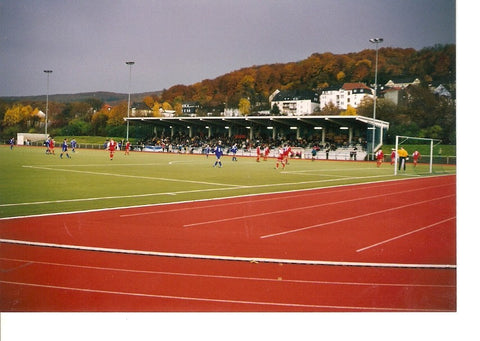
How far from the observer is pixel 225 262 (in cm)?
579

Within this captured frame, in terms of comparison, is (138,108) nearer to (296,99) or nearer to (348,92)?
(348,92)

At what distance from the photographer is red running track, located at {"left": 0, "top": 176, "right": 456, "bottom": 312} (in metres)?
4.98

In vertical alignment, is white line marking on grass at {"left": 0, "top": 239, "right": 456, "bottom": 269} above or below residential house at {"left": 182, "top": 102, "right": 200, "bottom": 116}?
below

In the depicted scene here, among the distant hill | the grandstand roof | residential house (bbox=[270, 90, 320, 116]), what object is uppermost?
residential house (bbox=[270, 90, 320, 116])

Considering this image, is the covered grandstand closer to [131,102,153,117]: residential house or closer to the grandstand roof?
the grandstand roof

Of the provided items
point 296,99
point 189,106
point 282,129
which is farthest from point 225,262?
point 282,129

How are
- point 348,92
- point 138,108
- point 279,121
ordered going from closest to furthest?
1. point 138,108
2. point 348,92
3. point 279,121

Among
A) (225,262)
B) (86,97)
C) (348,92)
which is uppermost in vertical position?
(348,92)

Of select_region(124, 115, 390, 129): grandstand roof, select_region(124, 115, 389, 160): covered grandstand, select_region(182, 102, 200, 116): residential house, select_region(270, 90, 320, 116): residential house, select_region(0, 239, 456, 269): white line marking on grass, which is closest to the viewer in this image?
select_region(0, 239, 456, 269): white line marking on grass

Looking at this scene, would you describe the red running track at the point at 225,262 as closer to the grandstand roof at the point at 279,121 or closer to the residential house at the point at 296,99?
the residential house at the point at 296,99

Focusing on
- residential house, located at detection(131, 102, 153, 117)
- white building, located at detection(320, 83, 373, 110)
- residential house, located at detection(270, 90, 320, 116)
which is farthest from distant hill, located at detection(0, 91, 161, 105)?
white building, located at detection(320, 83, 373, 110)

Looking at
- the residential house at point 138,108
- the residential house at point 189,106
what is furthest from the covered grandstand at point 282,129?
the residential house at point 138,108

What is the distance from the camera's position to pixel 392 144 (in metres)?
32.0

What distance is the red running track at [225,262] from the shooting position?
4977 mm
